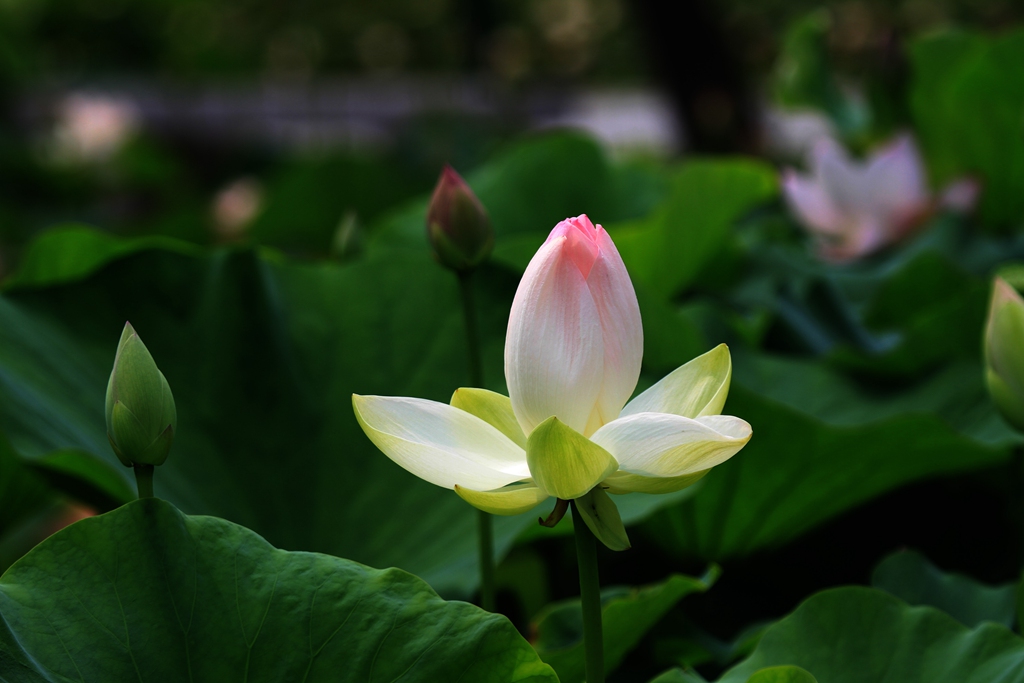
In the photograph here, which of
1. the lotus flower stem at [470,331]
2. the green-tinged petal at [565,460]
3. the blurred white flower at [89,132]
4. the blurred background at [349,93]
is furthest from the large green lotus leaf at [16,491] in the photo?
the blurred white flower at [89,132]

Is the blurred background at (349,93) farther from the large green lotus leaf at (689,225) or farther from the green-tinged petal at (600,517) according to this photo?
the green-tinged petal at (600,517)

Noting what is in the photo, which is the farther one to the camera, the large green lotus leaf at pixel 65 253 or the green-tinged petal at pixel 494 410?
the large green lotus leaf at pixel 65 253

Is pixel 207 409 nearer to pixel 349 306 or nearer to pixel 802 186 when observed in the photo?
pixel 349 306

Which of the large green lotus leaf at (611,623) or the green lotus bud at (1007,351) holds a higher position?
the green lotus bud at (1007,351)

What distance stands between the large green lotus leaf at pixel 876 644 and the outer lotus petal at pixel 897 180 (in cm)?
63

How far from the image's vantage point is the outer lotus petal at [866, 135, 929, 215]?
37.5 inches

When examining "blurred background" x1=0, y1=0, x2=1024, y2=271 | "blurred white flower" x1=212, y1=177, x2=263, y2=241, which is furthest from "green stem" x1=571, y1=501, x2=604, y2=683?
"blurred white flower" x1=212, y1=177, x2=263, y2=241

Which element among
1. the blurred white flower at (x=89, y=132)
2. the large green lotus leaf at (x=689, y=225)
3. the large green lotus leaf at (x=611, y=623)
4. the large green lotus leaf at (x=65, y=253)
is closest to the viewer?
the large green lotus leaf at (x=611, y=623)

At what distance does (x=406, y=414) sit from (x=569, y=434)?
70 mm

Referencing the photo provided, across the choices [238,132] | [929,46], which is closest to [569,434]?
[929,46]

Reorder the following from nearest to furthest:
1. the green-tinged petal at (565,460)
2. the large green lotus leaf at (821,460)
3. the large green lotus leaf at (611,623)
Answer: the green-tinged petal at (565,460), the large green lotus leaf at (611,623), the large green lotus leaf at (821,460)

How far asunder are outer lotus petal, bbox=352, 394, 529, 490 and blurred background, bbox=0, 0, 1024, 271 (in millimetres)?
956

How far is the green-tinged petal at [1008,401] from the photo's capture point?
0.47 m

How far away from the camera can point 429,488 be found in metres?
0.61
